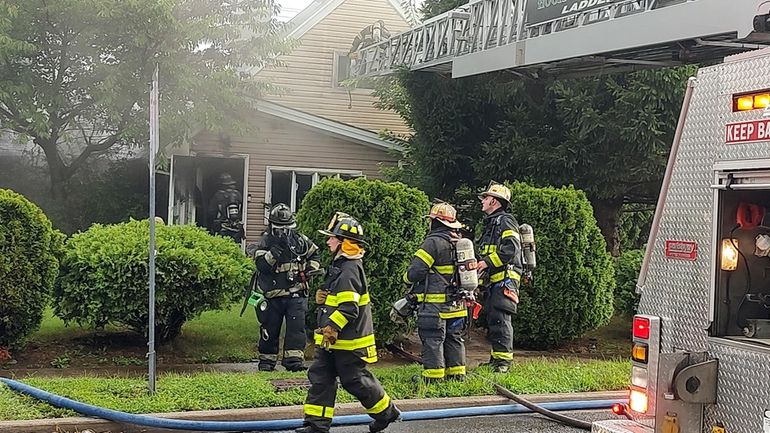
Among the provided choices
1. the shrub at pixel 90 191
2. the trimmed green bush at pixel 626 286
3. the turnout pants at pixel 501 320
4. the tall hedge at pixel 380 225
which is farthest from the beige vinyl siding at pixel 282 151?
the turnout pants at pixel 501 320

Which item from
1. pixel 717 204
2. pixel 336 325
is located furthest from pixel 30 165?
pixel 717 204

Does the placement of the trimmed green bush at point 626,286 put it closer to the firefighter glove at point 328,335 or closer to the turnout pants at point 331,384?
the turnout pants at point 331,384


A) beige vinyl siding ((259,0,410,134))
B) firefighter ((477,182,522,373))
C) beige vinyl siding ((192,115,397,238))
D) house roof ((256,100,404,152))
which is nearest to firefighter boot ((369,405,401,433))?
firefighter ((477,182,522,373))

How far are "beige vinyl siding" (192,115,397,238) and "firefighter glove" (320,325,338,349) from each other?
10129 mm

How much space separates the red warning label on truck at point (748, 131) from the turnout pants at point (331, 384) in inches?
118

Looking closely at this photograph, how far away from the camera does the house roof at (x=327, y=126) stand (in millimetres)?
15359

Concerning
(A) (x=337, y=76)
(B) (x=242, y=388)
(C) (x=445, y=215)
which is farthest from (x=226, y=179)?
(B) (x=242, y=388)

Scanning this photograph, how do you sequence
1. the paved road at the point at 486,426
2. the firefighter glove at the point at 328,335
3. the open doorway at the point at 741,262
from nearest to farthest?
the open doorway at the point at 741,262, the firefighter glove at the point at 328,335, the paved road at the point at 486,426

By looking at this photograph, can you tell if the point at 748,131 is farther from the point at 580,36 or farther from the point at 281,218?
the point at 580,36

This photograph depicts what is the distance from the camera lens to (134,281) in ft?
25.7

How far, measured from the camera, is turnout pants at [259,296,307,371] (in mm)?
7977

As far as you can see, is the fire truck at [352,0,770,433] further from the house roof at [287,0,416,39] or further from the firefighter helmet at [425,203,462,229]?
the house roof at [287,0,416,39]

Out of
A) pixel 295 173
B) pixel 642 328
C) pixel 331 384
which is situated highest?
pixel 295 173

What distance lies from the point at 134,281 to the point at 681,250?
533 centimetres
